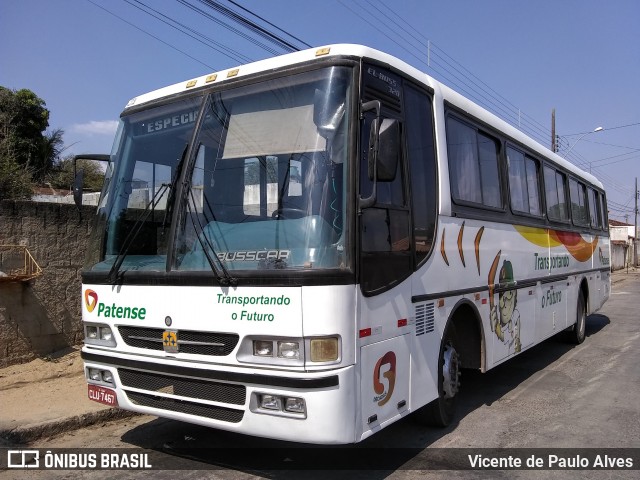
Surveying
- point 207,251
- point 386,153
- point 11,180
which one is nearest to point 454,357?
point 386,153

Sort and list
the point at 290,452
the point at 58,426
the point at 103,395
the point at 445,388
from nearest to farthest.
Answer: the point at 103,395 < the point at 290,452 < the point at 445,388 < the point at 58,426

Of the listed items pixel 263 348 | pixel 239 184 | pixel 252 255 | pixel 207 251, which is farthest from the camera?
pixel 239 184

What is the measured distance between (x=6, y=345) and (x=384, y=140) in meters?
5.62

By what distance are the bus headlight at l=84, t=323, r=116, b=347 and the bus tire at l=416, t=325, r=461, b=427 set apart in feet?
9.23

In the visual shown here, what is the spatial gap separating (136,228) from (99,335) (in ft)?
3.16

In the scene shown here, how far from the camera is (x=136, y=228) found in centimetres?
436

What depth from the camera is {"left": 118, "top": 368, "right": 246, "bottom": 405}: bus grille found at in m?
3.79

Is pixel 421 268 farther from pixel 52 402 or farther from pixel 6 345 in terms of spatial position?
pixel 6 345

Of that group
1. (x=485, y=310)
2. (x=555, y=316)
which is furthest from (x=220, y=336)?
(x=555, y=316)

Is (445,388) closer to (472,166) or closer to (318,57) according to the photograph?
(472,166)

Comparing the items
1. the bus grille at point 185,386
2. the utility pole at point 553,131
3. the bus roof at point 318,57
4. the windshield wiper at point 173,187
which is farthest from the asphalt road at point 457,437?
the utility pole at point 553,131

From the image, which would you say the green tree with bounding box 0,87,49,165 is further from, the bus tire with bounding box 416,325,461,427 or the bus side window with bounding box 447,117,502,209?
the bus tire with bounding box 416,325,461,427

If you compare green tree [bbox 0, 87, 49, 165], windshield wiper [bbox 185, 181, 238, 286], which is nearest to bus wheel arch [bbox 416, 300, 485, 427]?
windshield wiper [bbox 185, 181, 238, 286]

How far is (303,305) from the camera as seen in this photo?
3.53 metres
